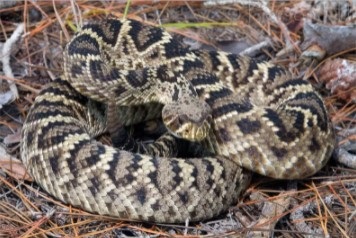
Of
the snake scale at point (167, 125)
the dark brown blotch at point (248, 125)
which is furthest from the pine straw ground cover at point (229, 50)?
the dark brown blotch at point (248, 125)

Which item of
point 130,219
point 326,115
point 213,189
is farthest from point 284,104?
point 130,219

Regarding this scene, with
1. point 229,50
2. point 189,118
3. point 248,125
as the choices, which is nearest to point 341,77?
point 229,50

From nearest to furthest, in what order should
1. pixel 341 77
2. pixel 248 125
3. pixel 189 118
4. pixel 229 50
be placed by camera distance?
pixel 189 118
pixel 248 125
pixel 341 77
pixel 229 50

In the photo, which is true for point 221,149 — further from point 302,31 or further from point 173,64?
point 302,31

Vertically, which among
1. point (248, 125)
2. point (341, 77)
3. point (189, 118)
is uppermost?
point (189, 118)

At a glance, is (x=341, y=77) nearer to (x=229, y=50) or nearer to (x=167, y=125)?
(x=229, y=50)

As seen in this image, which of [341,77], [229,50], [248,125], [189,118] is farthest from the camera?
[229,50]

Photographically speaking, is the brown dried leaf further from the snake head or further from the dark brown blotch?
the snake head
